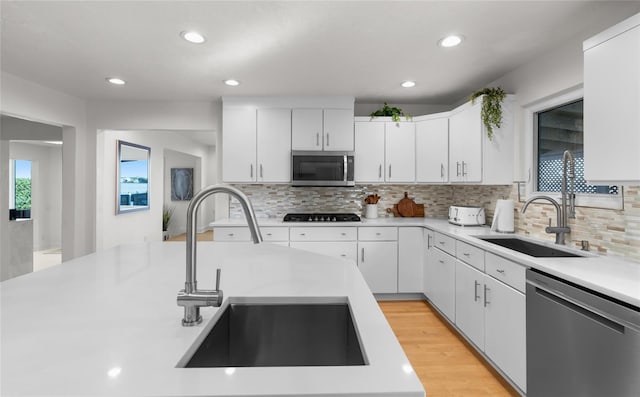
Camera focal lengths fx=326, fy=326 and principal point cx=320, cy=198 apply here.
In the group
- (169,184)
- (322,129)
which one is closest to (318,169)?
(322,129)

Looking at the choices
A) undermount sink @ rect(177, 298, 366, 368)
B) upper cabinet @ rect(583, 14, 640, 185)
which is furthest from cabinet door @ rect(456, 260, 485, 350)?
undermount sink @ rect(177, 298, 366, 368)

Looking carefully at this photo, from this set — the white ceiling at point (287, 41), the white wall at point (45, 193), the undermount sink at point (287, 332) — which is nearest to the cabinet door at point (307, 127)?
the white ceiling at point (287, 41)

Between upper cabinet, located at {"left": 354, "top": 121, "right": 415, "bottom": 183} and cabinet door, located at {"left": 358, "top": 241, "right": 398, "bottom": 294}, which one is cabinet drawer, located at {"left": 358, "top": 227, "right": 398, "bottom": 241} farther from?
upper cabinet, located at {"left": 354, "top": 121, "right": 415, "bottom": 183}

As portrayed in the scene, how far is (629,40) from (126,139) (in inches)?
225

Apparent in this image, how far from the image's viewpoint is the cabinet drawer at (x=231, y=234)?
3.58 m

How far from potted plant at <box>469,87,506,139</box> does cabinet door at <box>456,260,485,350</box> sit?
1287 millimetres

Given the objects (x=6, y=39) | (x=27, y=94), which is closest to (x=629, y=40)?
(x=6, y=39)

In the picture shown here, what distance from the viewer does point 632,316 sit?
1236mm

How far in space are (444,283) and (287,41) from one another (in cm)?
250

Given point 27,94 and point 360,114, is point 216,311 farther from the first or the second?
point 27,94

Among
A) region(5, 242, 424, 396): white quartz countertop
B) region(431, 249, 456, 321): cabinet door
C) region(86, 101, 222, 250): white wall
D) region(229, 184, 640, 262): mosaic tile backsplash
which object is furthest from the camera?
region(86, 101, 222, 250): white wall

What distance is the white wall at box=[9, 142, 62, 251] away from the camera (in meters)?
6.98

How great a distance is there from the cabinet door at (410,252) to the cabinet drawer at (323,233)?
20.9 inches

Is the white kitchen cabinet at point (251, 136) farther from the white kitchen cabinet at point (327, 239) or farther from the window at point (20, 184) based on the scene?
the window at point (20, 184)
